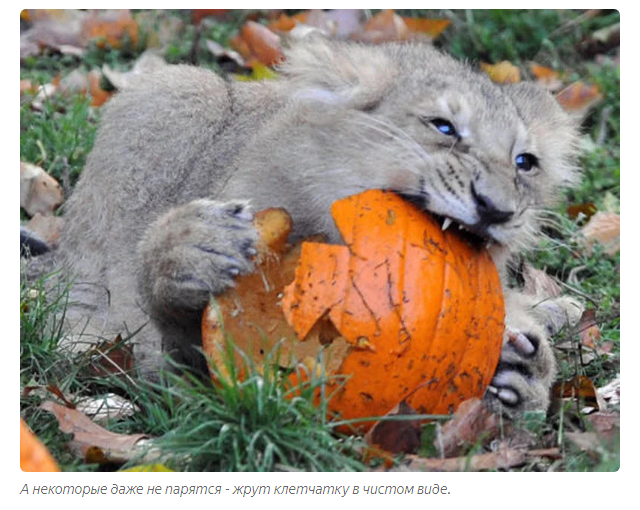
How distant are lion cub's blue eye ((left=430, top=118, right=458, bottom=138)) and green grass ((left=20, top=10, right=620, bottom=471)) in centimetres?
98

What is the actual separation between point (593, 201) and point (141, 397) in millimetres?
3660

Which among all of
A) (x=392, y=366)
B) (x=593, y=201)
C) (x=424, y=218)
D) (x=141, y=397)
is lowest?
(x=593, y=201)

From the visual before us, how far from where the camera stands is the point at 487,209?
13.7ft

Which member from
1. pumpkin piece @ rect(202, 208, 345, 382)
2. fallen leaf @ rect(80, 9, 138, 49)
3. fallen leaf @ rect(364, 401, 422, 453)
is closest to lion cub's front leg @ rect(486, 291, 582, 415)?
fallen leaf @ rect(364, 401, 422, 453)

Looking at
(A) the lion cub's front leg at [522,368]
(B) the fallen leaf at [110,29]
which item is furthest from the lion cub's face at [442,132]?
(B) the fallen leaf at [110,29]

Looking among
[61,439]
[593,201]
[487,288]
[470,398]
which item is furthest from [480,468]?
[593,201]

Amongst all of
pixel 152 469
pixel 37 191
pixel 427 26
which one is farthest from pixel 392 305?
pixel 427 26

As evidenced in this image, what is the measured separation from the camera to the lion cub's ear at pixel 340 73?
478 cm

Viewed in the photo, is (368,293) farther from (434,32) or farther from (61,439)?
(434,32)

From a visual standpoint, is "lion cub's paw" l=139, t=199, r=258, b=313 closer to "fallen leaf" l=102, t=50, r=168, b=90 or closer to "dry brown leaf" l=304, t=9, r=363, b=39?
"fallen leaf" l=102, t=50, r=168, b=90

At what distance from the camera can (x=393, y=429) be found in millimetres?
4129

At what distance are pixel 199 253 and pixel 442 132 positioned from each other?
3.44 ft

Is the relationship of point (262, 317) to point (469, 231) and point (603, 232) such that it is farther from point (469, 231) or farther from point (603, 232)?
point (603, 232)

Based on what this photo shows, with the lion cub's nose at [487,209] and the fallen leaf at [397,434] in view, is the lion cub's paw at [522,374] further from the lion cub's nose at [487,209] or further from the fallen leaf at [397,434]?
the lion cub's nose at [487,209]
